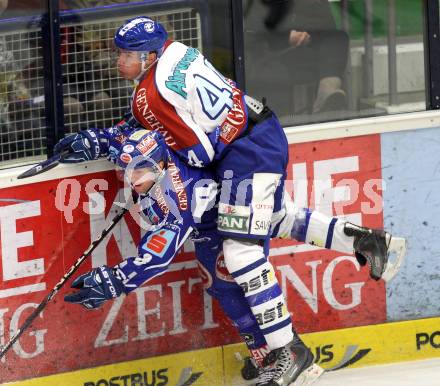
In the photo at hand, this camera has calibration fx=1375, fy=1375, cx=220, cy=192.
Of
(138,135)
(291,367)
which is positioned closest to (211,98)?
(138,135)

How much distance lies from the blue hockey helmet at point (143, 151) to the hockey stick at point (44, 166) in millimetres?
325

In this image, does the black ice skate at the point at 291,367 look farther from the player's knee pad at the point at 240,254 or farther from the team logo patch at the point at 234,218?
the team logo patch at the point at 234,218

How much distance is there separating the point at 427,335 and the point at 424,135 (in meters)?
0.94

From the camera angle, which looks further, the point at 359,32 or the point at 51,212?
the point at 359,32

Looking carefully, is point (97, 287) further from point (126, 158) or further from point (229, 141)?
point (229, 141)

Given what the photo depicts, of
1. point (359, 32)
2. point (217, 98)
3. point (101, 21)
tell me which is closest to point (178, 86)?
point (217, 98)

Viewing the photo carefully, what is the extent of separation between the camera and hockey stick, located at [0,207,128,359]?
5586mm

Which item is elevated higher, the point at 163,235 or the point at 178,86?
the point at 178,86

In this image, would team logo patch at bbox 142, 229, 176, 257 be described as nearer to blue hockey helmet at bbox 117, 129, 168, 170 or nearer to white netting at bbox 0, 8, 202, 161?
blue hockey helmet at bbox 117, 129, 168, 170

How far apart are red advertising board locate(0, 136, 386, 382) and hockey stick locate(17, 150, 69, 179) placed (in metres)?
0.07

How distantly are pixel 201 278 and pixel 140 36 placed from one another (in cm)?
115

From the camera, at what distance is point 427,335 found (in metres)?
6.41

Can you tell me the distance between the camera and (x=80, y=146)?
5668mm

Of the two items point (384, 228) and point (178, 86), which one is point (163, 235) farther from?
point (384, 228)
